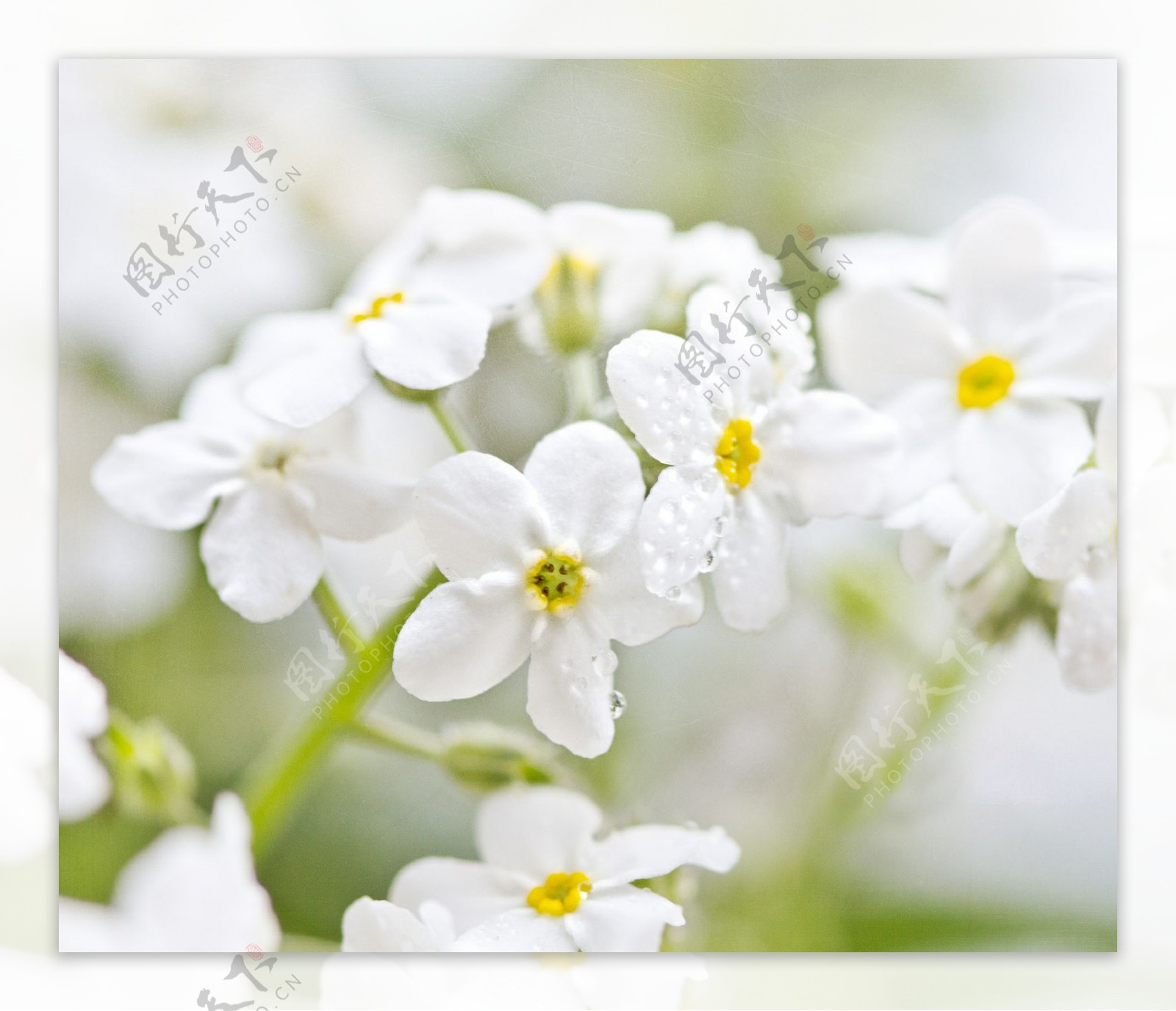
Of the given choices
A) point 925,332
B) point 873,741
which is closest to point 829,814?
point 873,741

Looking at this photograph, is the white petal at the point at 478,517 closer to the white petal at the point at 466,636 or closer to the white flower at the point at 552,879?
the white petal at the point at 466,636

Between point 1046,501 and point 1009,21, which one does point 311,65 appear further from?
point 1046,501

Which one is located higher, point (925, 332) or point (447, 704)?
point (925, 332)

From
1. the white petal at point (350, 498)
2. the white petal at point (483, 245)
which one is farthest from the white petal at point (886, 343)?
the white petal at point (350, 498)

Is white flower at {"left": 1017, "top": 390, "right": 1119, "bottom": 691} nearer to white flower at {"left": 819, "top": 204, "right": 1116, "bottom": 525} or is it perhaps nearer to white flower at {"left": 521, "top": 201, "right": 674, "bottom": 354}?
white flower at {"left": 819, "top": 204, "right": 1116, "bottom": 525}

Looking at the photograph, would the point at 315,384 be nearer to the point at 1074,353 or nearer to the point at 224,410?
the point at 224,410
